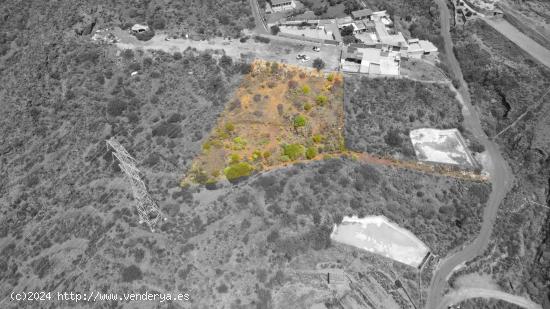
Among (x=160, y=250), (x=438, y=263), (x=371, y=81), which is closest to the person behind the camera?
(x=160, y=250)

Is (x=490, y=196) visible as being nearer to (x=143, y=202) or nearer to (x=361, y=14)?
(x=361, y=14)

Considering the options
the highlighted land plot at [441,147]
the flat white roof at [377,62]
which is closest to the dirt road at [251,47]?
the flat white roof at [377,62]

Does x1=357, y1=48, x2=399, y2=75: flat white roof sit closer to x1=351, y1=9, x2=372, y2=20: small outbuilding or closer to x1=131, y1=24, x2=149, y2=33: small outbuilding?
x1=351, y1=9, x2=372, y2=20: small outbuilding

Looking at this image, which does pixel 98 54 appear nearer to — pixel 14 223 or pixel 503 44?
pixel 14 223

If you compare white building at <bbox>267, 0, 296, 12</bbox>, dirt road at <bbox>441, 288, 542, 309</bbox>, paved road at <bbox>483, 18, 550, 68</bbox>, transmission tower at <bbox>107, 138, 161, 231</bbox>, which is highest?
white building at <bbox>267, 0, 296, 12</bbox>

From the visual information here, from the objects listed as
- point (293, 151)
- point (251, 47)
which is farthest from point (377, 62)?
point (293, 151)

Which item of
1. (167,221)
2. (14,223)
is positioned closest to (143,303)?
(167,221)

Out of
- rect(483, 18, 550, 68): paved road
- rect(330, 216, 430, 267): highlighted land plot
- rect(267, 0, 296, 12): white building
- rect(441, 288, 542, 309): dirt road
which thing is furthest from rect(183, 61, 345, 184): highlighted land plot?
rect(483, 18, 550, 68): paved road
